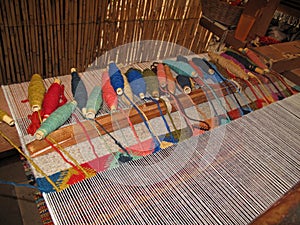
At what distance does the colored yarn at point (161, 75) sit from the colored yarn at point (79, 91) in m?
0.47

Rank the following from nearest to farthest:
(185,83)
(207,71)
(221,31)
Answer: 1. (185,83)
2. (207,71)
3. (221,31)

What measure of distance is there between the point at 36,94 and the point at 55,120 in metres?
0.26

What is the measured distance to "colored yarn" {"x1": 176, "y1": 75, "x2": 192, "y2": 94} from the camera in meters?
1.62

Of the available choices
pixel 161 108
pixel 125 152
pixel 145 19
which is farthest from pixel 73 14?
pixel 125 152

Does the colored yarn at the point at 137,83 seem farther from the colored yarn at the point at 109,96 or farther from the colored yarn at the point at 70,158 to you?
the colored yarn at the point at 70,158

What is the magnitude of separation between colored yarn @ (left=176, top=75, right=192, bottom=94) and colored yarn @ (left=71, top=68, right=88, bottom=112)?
61 centimetres

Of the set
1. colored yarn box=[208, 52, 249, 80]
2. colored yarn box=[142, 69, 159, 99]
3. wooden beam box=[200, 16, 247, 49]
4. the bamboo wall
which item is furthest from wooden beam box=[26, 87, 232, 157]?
the bamboo wall

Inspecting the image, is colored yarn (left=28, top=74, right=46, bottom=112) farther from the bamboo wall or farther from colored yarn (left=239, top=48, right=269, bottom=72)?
colored yarn (left=239, top=48, right=269, bottom=72)

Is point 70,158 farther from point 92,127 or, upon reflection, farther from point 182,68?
point 182,68

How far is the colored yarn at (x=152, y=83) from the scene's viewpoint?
59.9 inches

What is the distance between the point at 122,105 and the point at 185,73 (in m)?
0.56

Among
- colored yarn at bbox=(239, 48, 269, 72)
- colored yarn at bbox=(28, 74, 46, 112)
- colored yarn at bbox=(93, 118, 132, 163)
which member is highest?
colored yarn at bbox=(239, 48, 269, 72)

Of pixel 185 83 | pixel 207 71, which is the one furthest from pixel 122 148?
pixel 207 71

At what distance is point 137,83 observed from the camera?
1529 mm
